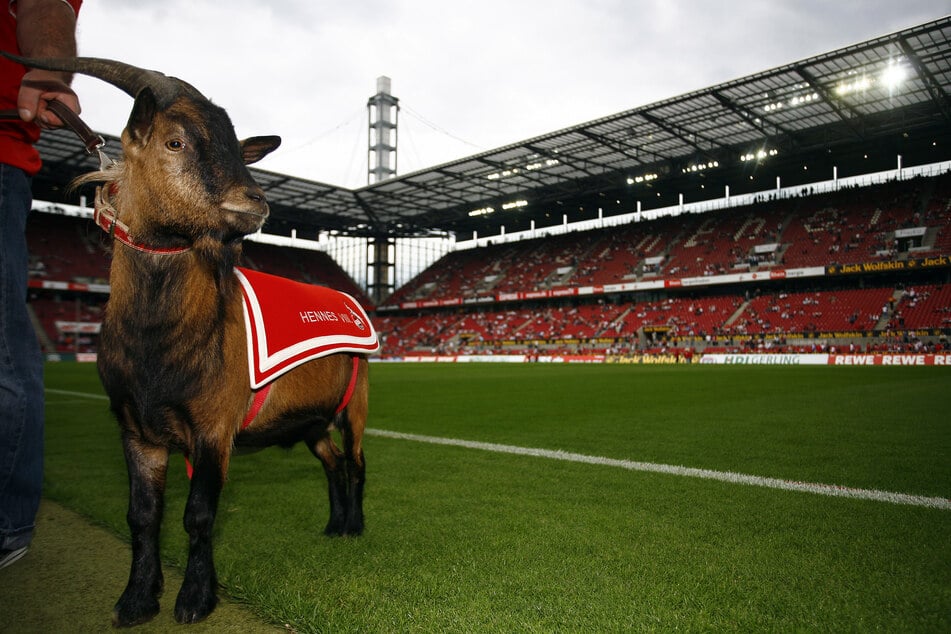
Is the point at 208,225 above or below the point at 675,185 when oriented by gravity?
below

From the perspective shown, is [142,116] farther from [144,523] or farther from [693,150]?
[693,150]

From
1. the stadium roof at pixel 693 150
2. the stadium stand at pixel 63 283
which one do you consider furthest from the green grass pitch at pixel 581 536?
the stadium stand at pixel 63 283

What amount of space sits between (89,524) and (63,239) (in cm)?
5884

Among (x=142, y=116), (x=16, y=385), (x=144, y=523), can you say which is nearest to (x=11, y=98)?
(x=142, y=116)

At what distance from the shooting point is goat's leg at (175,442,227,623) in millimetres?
2426

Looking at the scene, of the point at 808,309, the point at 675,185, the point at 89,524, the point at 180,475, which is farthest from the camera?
the point at 675,185

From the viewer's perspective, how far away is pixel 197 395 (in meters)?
2.43

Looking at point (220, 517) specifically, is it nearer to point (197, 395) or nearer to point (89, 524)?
point (89, 524)

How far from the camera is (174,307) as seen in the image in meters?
2.42

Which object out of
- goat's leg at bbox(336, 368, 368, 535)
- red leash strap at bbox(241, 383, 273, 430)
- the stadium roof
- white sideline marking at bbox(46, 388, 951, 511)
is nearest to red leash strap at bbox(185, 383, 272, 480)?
red leash strap at bbox(241, 383, 273, 430)

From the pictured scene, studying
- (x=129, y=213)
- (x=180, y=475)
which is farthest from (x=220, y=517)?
(x=129, y=213)

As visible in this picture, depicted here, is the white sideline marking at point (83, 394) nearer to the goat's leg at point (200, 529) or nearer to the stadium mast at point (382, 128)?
the goat's leg at point (200, 529)

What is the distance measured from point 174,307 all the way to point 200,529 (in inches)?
37.3

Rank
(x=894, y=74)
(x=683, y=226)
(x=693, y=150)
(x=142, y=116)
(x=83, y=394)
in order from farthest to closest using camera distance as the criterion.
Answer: (x=683, y=226), (x=693, y=150), (x=894, y=74), (x=83, y=394), (x=142, y=116)
